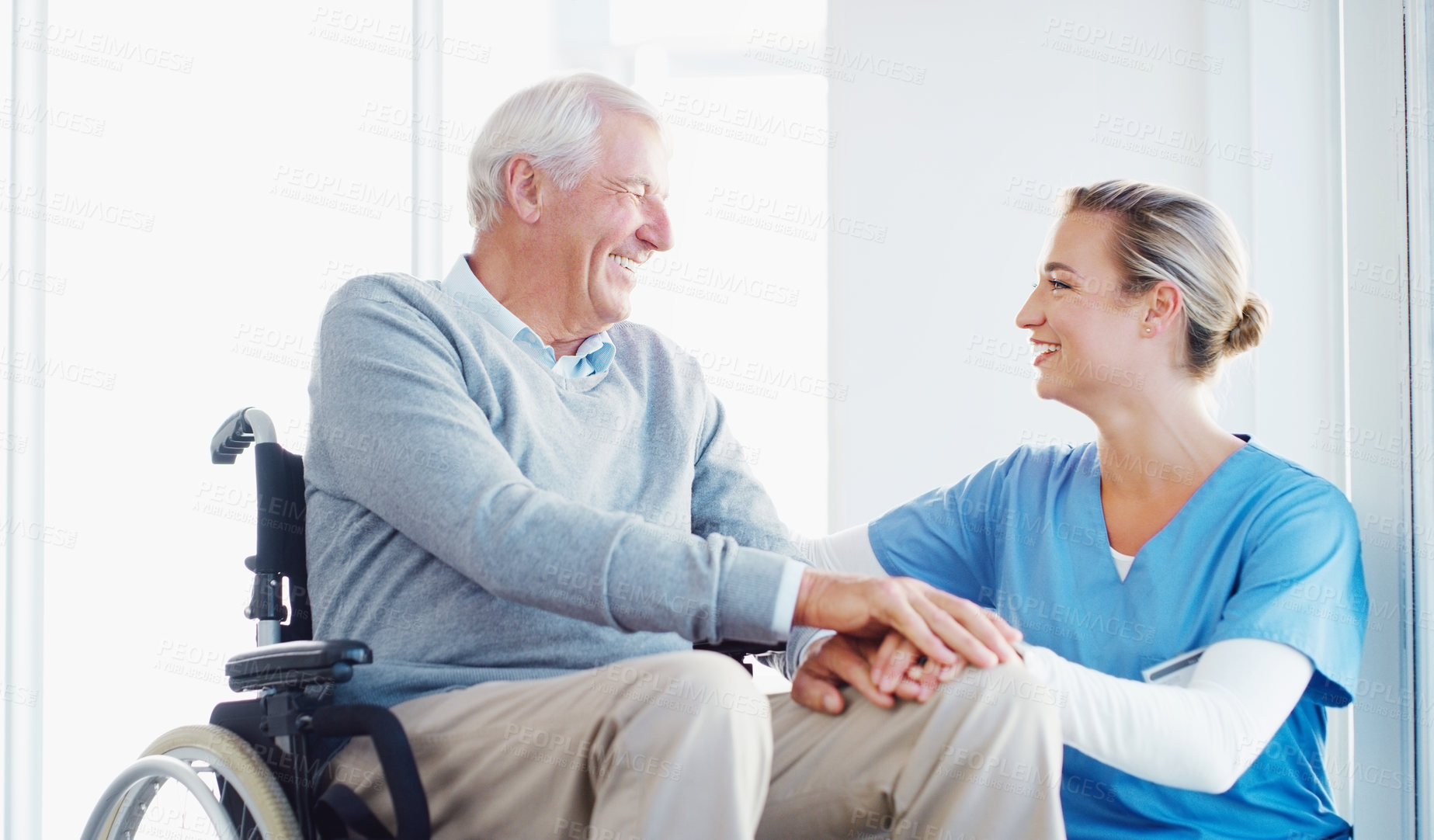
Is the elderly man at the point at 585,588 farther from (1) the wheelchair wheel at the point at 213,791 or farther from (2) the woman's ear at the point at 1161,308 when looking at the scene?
(2) the woman's ear at the point at 1161,308

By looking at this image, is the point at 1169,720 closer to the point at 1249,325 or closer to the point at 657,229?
the point at 1249,325

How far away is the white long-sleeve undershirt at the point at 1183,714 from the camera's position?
1.21 meters

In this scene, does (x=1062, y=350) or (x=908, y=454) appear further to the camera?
(x=908, y=454)

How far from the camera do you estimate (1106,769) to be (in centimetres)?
142

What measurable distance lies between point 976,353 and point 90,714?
1.99 m

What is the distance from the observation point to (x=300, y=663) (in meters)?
1.07

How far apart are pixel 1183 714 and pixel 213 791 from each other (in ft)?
3.25

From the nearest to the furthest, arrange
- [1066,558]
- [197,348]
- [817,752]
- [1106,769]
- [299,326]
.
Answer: [817,752], [1106,769], [1066,558], [197,348], [299,326]

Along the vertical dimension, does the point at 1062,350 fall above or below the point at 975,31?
below

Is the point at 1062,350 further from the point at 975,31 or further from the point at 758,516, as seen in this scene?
the point at 975,31

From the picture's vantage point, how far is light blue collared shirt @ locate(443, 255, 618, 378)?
1.51m

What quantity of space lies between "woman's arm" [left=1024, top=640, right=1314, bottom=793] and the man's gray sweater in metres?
0.37

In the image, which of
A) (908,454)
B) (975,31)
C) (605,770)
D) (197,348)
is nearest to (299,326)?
(197,348)

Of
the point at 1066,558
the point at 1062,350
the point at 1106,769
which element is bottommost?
the point at 1106,769
